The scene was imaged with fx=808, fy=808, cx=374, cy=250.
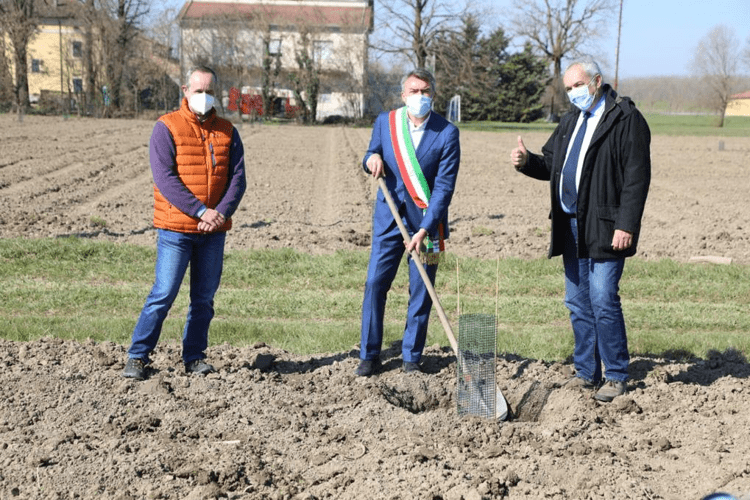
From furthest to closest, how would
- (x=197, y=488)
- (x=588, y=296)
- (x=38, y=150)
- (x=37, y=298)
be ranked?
(x=38, y=150) → (x=37, y=298) → (x=588, y=296) → (x=197, y=488)

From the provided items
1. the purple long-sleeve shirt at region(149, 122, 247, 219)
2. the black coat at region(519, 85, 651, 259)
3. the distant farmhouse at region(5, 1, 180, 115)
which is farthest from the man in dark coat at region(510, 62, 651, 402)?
the distant farmhouse at region(5, 1, 180, 115)

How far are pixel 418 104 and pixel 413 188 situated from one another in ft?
1.89

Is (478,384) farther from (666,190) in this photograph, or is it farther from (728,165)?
(728,165)

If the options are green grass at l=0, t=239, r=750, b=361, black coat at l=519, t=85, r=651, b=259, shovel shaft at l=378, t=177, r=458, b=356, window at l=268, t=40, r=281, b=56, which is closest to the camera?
black coat at l=519, t=85, r=651, b=259

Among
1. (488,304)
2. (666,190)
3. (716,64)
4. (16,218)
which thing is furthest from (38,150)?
(716,64)

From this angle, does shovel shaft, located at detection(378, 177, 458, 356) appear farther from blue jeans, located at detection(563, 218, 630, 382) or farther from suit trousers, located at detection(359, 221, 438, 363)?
blue jeans, located at detection(563, 218, 630, 382)

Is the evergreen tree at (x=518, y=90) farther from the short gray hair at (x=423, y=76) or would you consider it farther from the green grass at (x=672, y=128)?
the short gray hair at (x=423, y=76)

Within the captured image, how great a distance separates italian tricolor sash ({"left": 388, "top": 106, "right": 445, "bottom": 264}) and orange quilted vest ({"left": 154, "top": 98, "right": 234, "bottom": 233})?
3.72 feet

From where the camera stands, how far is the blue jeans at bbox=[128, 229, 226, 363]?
5.33 m

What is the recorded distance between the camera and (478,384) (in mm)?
5145

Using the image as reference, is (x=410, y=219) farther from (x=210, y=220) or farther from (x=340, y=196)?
(x=340, y=196)

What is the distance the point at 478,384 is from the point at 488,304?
3.11 m

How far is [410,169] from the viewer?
5.52 metres

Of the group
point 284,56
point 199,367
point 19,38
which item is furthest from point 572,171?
point 284,56
